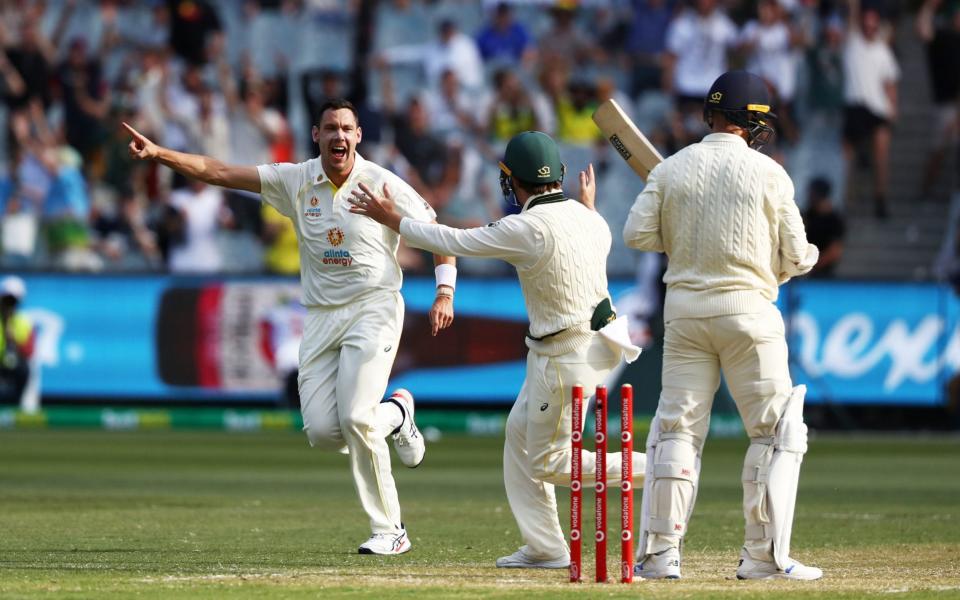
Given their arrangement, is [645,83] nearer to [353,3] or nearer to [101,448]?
[353,3]

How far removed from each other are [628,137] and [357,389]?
1.88 meters

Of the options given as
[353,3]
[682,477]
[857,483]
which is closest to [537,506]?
[682,477]

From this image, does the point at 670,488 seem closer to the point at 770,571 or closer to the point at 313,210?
the point at 770,571

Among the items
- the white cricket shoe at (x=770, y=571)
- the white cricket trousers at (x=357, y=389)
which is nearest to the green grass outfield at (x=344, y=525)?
the white cricket shoe at (x=770, y=571)

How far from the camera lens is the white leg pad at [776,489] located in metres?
7.26

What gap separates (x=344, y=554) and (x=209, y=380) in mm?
12250

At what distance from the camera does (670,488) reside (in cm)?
728

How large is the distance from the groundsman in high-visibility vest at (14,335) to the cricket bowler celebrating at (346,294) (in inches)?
488

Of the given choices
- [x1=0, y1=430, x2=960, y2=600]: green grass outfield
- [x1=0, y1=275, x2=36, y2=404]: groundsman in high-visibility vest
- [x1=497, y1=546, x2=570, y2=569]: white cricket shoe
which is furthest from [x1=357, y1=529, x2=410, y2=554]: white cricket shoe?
[x1=0, y1=275, x2=36, y2=404]: groundsman in high-visibility vest

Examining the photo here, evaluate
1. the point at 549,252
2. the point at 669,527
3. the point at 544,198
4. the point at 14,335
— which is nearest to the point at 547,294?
the point at 549,252

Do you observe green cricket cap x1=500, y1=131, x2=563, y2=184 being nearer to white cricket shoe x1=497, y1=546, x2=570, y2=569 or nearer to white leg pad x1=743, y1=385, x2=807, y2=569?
Result: white leg pad x1=743, y1=385, x2=807, y2=569

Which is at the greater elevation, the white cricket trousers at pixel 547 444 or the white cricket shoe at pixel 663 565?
the white cricket trousers at pixel 547 444

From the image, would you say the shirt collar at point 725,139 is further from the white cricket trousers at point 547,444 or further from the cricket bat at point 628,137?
the white cricket trousers at point 547,444

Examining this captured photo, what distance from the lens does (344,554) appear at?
8.65 metres
